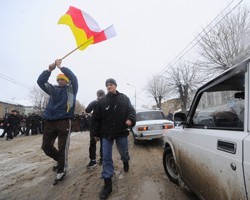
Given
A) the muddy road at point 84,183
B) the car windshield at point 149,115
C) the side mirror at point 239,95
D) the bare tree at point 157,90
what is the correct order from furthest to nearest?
1. the bare tree at point 157,90
2. the car windshield at point 149,115
3. the muddy road at point 84,183
4. the side mirror at point 239,95

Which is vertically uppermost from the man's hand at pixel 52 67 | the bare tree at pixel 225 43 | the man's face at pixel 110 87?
the bare tree at pixel 225 43

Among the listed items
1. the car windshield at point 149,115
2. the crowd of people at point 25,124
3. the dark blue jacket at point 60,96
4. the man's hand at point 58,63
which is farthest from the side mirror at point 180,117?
the crowd of people at point 25,124

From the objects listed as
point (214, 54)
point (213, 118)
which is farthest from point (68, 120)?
point (214, 54)

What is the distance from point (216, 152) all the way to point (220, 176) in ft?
0.68

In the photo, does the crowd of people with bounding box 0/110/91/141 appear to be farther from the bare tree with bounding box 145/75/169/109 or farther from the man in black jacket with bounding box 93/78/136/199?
the bare tree with bounding box 145/75/169/109

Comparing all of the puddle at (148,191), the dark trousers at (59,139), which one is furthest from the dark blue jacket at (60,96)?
the puddle at (148,191)

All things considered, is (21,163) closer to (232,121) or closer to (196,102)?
(196,102)

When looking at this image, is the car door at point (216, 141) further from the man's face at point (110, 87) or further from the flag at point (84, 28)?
the flag at point (84, 28)

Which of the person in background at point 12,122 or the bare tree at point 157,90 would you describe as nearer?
the person in background at point 12,122

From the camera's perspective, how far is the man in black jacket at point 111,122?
3.38m

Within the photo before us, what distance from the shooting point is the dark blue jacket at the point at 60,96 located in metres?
4.05

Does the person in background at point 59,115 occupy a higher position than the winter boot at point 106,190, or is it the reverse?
the person in background at point 59,115

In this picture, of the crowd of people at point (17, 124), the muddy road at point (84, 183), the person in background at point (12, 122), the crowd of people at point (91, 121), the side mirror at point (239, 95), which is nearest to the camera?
the side mirror at point (239, 95)

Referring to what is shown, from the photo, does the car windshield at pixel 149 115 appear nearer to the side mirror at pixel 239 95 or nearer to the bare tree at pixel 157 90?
the side mirror at pixel 239 95
